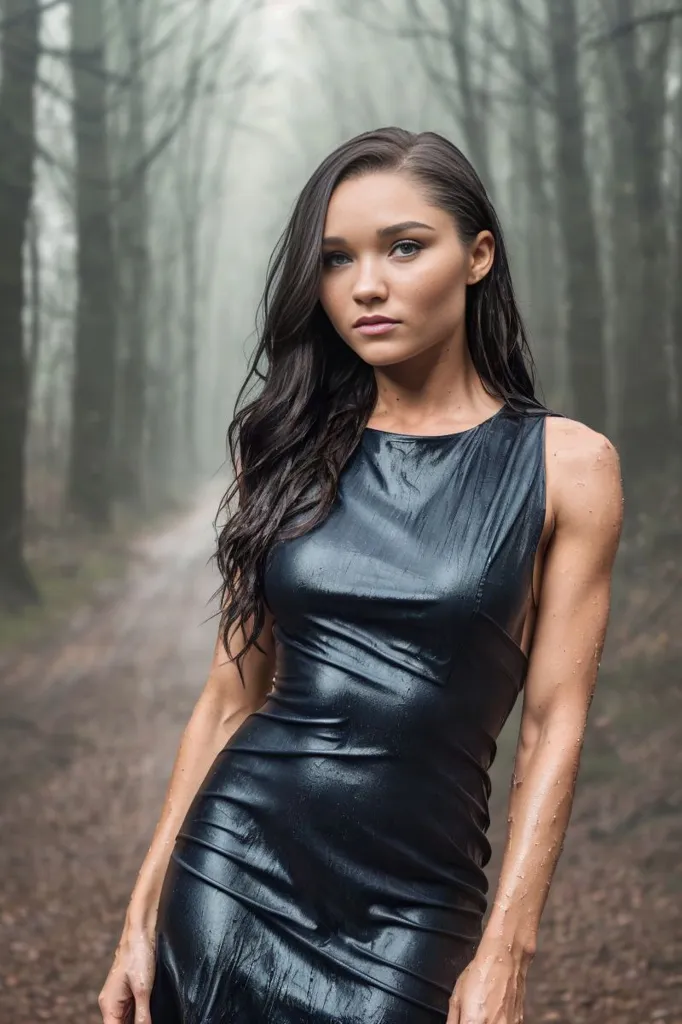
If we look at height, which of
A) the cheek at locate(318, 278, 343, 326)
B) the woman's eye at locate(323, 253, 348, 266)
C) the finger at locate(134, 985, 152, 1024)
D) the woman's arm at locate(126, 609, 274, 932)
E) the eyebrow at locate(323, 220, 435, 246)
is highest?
the eyebrow at locate(323, 220, 435, 246)

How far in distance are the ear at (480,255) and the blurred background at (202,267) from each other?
4.86m

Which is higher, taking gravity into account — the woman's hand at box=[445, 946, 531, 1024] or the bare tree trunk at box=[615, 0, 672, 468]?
the bare tree trunk at box=[615, 0, 672, 468]

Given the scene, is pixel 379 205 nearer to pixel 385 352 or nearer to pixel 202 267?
pixel 385 352

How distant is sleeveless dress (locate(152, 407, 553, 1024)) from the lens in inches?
70.9

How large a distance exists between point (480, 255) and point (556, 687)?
684mm

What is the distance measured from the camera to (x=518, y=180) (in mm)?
7574

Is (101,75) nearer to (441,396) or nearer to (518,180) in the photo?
(518,180)

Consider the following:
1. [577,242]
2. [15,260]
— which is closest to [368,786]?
[15,260]

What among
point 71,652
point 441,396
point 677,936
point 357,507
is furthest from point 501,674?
point 71,652

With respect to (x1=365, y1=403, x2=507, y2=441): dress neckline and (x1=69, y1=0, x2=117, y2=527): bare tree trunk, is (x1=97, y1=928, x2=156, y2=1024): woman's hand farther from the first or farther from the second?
(x1=69, y1=0, x2=117, y2=527): bare tree trunk

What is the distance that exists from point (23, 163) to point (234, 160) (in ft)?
3.96

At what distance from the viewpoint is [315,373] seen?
215cm

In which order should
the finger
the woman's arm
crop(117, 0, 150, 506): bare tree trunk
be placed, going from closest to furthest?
the finger, the woman's arm, crop(117, 0, 150, 506): bare tree trunk

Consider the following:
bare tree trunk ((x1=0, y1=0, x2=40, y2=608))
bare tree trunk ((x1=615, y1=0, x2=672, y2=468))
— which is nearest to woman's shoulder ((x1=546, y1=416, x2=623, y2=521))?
bare tree trunk ((x1=615, y1=0, x2=672, y2=468))
